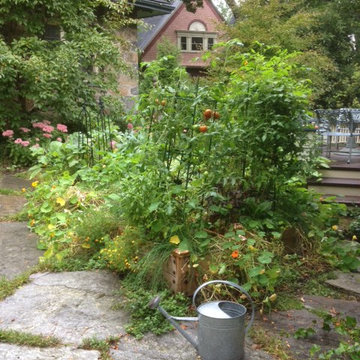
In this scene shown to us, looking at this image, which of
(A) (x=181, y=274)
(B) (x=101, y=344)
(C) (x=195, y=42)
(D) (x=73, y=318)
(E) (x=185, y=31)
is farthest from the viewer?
(C) (x=195, y=42)

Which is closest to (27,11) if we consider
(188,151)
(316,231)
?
(188,151)

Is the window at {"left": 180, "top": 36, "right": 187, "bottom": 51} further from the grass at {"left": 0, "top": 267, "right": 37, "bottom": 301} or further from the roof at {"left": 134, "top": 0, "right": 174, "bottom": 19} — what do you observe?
the grass at {"left": 0, "top": 267, "right": 37, "bottom": 301}

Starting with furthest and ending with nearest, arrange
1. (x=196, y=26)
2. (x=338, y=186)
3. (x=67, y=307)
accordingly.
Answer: (x=196, y=26)
(x=338, y=186)
(x=67, y=307)

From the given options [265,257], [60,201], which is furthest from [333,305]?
[60,201]

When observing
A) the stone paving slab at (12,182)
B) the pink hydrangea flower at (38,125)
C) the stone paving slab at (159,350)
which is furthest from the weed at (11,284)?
the pink hydrangea flower at (38,125)

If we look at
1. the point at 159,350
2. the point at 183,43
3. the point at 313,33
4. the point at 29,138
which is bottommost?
the point at 159,350

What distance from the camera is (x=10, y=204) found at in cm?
502

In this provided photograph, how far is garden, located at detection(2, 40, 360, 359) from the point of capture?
9.01 feet

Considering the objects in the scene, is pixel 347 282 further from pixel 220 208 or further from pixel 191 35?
pixel 191 35

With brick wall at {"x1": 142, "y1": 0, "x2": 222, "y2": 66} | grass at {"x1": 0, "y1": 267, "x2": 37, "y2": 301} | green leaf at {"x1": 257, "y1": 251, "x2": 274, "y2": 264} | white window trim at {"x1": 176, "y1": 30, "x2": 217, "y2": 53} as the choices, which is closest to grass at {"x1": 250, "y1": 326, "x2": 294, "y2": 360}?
green leaf at {"x1": 257, "y1": 251, "x2": 274, "y2": 264}

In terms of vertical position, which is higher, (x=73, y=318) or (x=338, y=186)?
(x=338, y=186)

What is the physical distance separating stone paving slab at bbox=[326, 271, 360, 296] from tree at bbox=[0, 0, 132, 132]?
545 cm

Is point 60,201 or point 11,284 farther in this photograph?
point 60,201

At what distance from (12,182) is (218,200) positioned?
159 inches
